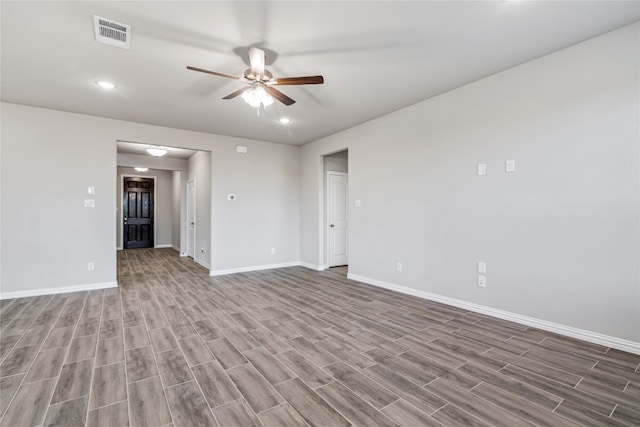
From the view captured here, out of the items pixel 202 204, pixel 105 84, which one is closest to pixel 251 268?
pixel 202 204

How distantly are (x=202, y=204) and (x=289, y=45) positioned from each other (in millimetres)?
4851

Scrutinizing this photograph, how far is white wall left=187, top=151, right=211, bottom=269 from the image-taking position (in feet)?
20.0

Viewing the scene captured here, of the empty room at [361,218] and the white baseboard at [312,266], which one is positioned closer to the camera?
the empty room at [361,218]

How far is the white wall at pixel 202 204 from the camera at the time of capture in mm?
6104

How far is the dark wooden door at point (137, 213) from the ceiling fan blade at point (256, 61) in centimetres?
887

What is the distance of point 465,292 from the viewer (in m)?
3.59

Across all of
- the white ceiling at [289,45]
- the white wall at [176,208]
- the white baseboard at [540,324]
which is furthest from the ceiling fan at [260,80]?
the white wall at [176,208]

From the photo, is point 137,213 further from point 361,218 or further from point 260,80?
point 260,80

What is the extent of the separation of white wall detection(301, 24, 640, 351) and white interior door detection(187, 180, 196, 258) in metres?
5.19

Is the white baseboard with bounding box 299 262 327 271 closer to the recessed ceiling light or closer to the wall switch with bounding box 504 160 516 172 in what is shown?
the wall switch with bounding box 504 160 516 172

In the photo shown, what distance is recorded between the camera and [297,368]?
2.28 m

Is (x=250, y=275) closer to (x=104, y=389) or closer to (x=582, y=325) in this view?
(x=104, y=389)

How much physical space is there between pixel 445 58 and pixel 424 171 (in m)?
1.50

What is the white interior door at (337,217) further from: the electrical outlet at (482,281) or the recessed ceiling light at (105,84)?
the recessed ceiling light at (105,84)
